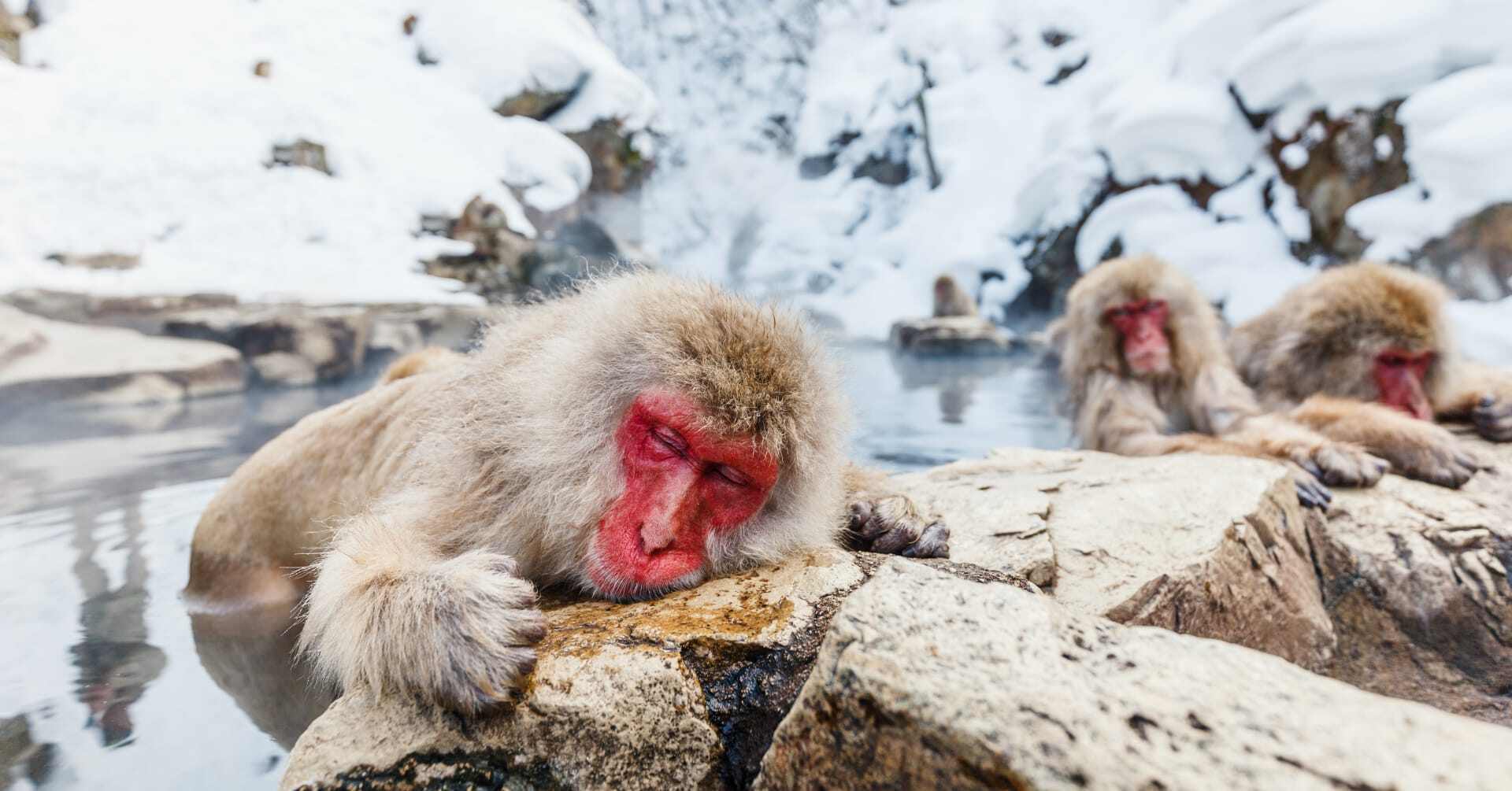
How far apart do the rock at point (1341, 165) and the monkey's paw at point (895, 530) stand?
30.4 feet

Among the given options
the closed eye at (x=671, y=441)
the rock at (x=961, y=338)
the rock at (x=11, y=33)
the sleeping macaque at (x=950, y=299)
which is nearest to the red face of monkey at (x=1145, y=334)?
the closed eye at (x=671, y=441)

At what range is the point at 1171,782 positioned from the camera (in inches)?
32.4

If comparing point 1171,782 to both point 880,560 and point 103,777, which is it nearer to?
point 880,560

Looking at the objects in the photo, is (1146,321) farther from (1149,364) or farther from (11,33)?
(11,33)

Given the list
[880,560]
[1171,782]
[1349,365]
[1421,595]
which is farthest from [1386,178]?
[1171,782]

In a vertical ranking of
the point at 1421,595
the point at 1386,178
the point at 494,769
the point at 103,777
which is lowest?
the point at 103,777

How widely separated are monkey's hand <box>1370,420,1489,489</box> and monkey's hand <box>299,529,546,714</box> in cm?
303

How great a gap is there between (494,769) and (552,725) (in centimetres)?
11

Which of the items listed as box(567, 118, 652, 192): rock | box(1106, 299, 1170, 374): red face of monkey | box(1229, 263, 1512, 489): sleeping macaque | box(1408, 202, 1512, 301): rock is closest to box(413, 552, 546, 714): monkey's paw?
box(1229, 263, 1512, 489): sleeping macaque

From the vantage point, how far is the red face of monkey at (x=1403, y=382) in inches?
138

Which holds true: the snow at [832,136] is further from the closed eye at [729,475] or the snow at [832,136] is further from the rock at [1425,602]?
the rock at [1425,602]

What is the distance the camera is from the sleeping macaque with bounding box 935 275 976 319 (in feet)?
45.4

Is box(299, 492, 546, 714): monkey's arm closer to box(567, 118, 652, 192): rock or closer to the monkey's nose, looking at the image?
the monkey's nose

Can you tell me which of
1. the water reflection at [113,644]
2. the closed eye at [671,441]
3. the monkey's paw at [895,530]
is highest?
the closed eye at [671,441]
